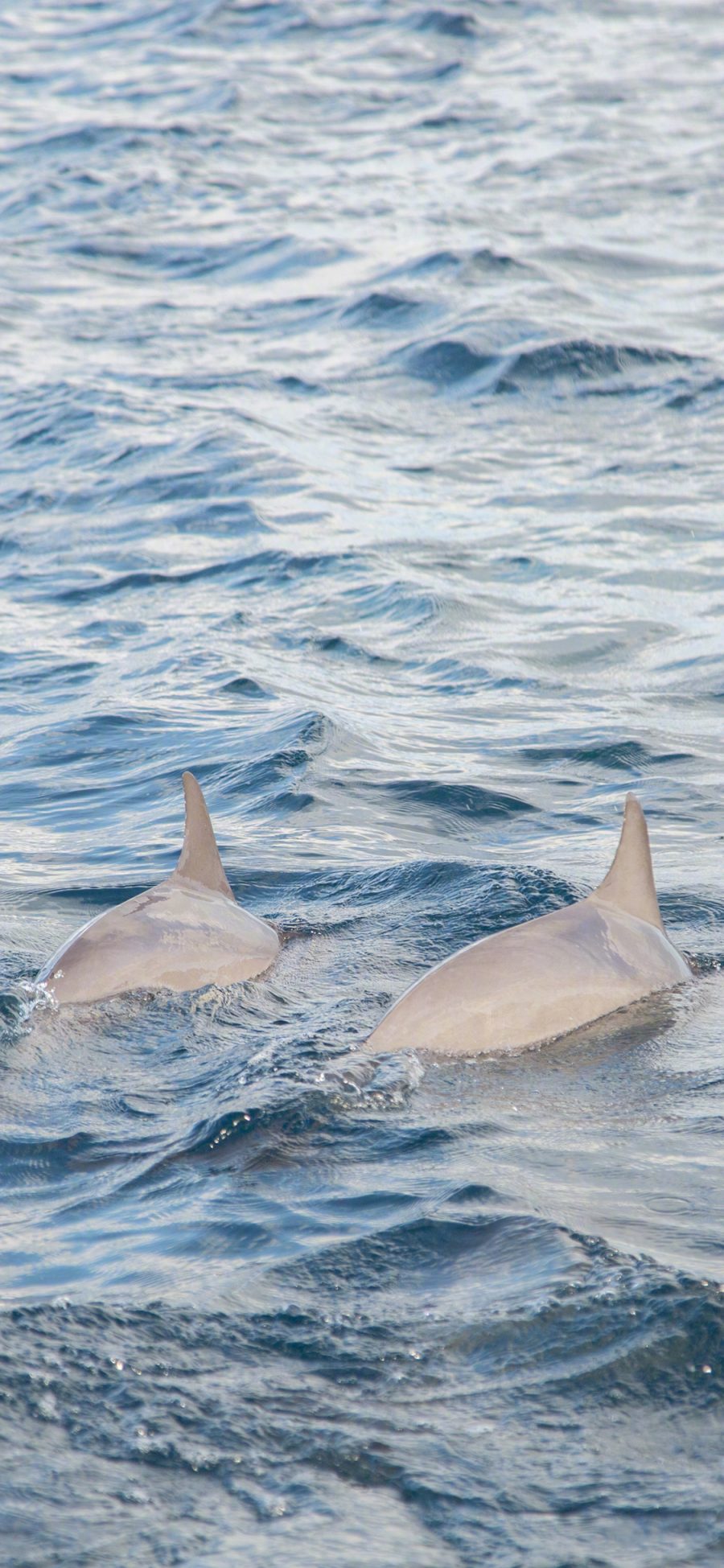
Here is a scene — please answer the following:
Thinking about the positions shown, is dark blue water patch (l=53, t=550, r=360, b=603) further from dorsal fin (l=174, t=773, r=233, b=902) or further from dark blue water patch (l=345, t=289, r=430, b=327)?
dark blue water patch (l=345, t=289, r=430, b=327)

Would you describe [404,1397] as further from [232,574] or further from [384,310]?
[384,310]

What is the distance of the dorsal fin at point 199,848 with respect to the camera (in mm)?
7652

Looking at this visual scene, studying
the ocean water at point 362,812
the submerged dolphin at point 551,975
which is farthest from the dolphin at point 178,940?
the submerged dolphin at point 551,975

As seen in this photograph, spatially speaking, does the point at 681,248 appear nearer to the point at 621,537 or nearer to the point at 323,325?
the point at 323,325

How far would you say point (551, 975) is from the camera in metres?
6.69

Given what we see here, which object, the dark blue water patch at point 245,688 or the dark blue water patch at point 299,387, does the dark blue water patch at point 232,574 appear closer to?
the dark blue water patch at point 245,688

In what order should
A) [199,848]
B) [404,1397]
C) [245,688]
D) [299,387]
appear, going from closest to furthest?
1. [404,1397]
2. [199,848]
3. [245,688]
4. [299,387]

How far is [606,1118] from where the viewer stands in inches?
239

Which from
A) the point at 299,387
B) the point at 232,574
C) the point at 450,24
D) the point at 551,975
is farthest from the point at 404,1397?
the point at 450,24

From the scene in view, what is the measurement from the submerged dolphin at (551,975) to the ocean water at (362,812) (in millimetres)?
118

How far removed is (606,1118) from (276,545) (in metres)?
10.1

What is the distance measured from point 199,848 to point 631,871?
6.54ft

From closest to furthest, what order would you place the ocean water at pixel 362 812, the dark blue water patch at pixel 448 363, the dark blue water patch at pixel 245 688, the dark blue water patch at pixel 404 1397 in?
the dark blue water patch at pixel 404 1397 < the ocean water at pixel 362 812 < the dark blue water patch at pixel 245 688 < the dark blue water patch at pixel 448 363

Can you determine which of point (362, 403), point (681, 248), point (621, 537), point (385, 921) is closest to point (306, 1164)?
point (385, 921)
